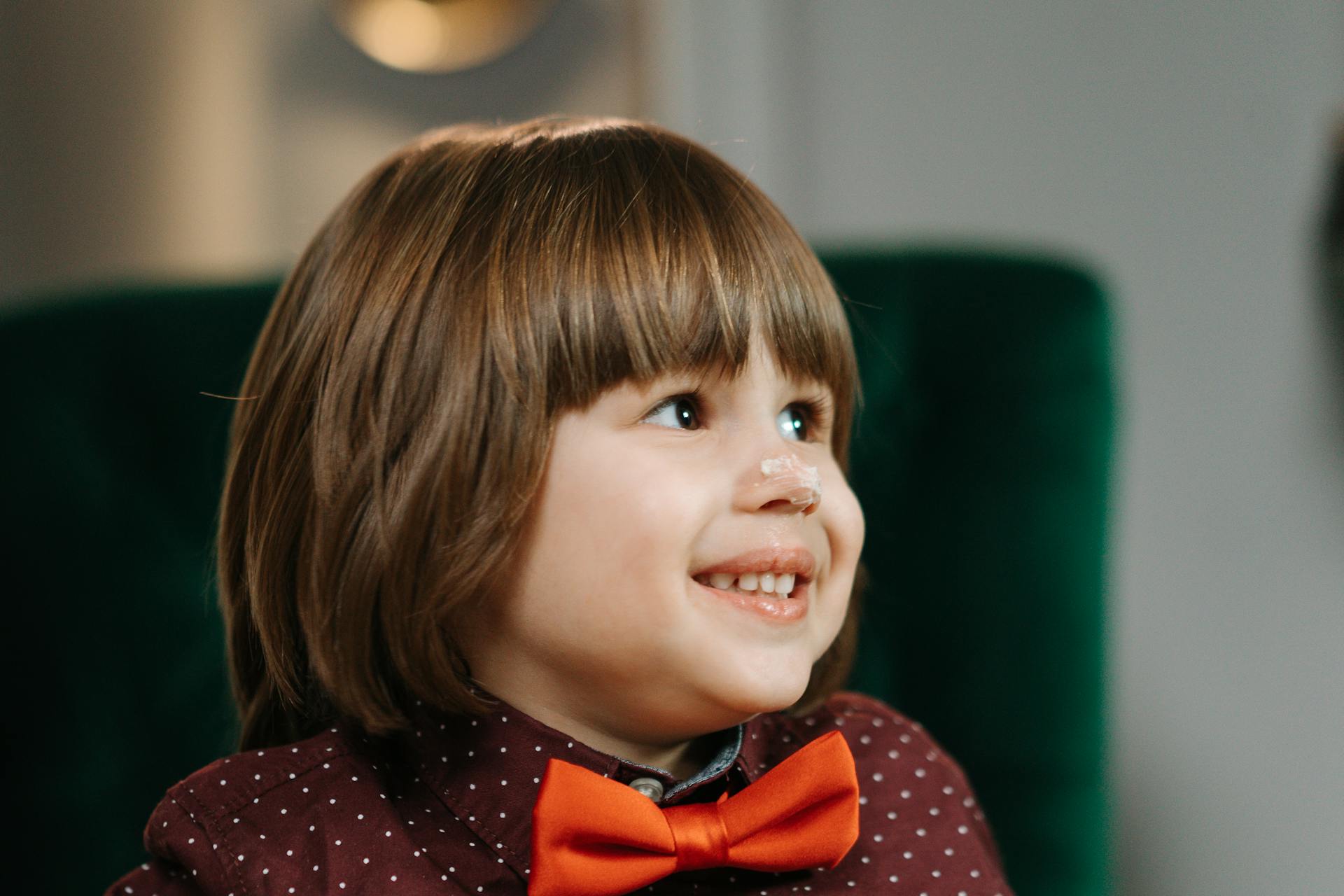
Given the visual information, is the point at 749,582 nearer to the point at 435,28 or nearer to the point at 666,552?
the point at 666,552

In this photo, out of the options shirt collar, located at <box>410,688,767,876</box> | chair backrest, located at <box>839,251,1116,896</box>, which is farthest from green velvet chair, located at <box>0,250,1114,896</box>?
shirt collar, located at <box>410,688,767,876</box>

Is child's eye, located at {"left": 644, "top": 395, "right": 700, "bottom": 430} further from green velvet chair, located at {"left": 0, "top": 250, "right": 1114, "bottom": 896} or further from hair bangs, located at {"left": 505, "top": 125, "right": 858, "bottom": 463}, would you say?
green velvet chair, located at {"left": 0, "top": 250, "right": 1114, "bottom": 896}

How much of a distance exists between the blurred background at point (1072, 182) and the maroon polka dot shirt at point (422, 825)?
39cm

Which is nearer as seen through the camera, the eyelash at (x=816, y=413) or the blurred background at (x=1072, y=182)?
the eyelash at (x=816, y=413)

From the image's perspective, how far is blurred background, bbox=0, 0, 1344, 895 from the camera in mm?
1059

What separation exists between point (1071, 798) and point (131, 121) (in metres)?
1.21

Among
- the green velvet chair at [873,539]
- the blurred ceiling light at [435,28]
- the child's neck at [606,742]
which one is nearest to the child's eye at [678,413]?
the child's neck at [606,742]

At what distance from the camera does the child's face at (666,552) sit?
0.58 meters

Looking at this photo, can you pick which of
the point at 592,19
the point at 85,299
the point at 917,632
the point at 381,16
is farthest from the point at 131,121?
the point at 917,632

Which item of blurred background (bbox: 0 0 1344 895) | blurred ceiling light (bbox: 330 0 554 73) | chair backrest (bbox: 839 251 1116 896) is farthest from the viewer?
blurred ceiling light (bbox: 330 0 554 73)

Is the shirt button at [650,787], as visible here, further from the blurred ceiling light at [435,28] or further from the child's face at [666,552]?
the blurred ceiling light at [435,28]

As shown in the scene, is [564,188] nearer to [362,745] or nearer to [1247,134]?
[362,745]

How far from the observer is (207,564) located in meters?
0.99

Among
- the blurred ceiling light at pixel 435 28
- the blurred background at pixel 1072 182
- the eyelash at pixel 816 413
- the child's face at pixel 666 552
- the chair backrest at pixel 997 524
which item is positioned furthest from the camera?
the blurred ceiling light at pixel 435 28
